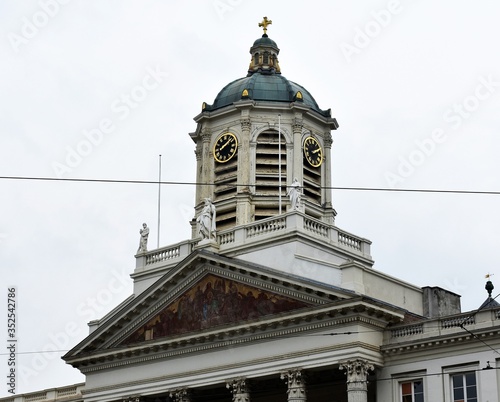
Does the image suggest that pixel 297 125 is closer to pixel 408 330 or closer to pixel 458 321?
pixel 408 330

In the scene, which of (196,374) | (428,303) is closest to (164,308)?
(196,374)

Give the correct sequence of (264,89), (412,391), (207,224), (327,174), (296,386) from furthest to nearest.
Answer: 1. (264,89)
2. (327,174)
3. (207,224)
4. (296,386)
5. (412,391)

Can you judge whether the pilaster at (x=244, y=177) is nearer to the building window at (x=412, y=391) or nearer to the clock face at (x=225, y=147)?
the clock face at (x=225, y=147)

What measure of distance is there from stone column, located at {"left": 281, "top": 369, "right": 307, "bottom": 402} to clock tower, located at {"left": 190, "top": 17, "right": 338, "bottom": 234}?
14140 millimetres

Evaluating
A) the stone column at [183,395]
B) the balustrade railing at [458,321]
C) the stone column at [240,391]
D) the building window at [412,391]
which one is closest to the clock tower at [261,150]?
the stone column at [183,395]

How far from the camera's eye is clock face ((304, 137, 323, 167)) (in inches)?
2468

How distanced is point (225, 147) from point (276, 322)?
17.8 m

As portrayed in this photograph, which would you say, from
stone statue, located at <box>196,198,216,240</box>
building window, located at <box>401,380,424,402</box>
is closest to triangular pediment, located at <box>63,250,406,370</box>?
stone statue, located at <box>196,198,216,240</box>

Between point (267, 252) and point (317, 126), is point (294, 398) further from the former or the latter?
point (317, 126)

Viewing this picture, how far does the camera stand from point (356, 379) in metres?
A: 45.0

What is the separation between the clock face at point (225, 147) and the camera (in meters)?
62.5

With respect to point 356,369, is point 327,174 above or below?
above

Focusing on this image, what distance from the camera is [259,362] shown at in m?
47.8

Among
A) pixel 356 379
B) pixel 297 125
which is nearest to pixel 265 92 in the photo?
pixel 297 125
